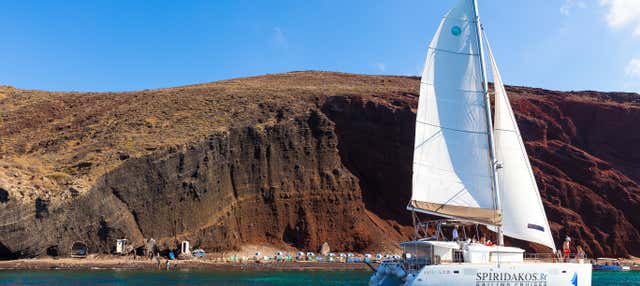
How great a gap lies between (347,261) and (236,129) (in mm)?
21112

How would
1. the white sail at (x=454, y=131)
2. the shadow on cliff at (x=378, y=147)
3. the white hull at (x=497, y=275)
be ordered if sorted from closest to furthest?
the white hull at (x=497, y=275) < the white sail at (x=454, y=131) < the shadow on cliff at (x=378, y=147)

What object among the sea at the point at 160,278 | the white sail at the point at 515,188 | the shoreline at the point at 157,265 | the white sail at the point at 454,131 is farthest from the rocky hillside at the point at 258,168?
the white sail at the point at 515,188

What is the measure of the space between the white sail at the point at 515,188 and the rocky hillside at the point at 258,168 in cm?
4006

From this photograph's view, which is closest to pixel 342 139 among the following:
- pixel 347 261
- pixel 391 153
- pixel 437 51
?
pixel 391 153

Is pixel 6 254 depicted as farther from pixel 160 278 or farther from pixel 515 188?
pixel 515 188

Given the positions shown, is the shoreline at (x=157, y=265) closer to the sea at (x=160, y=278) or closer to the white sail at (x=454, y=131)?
the sea at (x=160, y=278)

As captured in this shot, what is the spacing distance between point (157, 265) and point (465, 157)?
35.9m

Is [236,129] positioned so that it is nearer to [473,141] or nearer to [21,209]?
[21,209]

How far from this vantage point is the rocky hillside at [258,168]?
56156 millimetres

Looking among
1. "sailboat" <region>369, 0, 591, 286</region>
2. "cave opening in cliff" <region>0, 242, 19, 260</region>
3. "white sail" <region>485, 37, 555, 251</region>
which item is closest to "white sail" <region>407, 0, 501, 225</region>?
"sailboat" <region>369, 0, 591, 286</region>

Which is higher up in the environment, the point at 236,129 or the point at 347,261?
the point at 236,129

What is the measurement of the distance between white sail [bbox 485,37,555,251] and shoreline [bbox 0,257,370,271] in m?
32.5

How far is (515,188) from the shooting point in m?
27.8

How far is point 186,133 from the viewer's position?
223 ft
